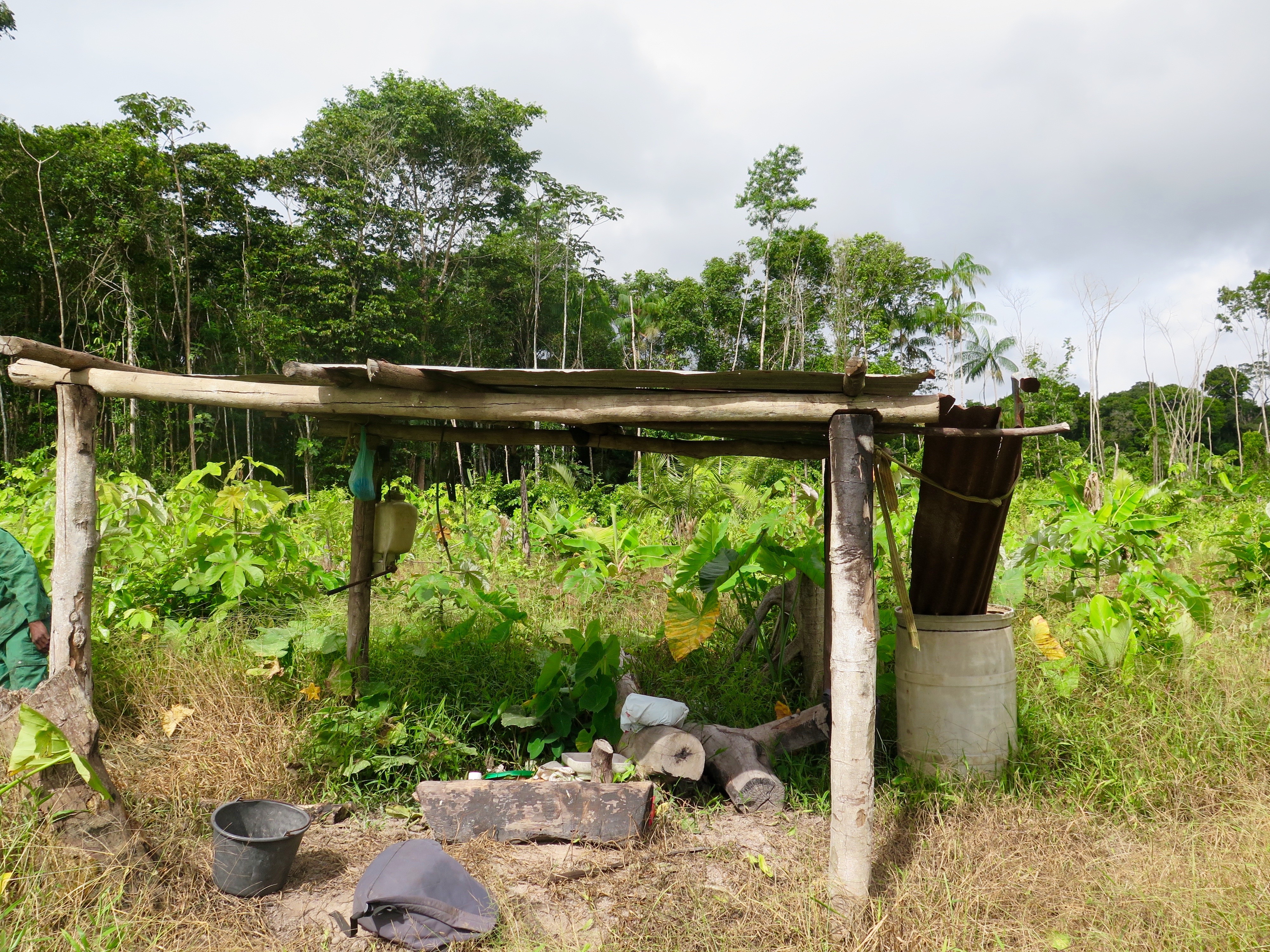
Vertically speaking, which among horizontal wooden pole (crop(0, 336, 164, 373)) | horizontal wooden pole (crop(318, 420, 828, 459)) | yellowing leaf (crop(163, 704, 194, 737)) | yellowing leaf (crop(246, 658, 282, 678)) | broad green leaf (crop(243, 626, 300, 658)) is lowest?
yellowing leaf (crop(163, 704, 194, 737))

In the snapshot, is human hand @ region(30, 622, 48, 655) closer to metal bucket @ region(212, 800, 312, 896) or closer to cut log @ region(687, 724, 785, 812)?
metal bucket @ region(212, 800, 312, 896)

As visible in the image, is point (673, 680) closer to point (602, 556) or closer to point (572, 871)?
point (572, 871)

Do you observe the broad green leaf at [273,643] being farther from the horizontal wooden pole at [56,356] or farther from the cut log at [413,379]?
the cut log at [413,379]

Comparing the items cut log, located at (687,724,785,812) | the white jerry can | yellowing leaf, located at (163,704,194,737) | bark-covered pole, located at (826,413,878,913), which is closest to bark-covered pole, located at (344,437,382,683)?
the white jerry can

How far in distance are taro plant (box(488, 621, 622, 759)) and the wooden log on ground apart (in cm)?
54

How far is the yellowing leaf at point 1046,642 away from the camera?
14.8 feet

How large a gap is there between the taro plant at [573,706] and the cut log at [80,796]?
1.61m

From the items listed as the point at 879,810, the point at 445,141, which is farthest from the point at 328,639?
the point at 445,141

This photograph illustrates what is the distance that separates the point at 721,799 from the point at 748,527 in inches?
108

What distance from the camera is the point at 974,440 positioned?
11.2 feet

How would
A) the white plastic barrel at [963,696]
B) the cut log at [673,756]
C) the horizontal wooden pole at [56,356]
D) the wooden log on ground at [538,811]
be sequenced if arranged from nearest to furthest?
the horizontal wooden pole at [56,356]
the wooden log on ground at [538,811]
the white plastic barrel at [963,696]
the cut log at [673,756]

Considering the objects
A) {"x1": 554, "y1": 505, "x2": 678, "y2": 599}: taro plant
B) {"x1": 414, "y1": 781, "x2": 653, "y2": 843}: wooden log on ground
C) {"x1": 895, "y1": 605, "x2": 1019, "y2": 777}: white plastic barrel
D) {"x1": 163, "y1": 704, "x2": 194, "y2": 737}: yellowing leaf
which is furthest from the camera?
{"x1": 554, "y1": 505, "x2": 678, "y2": 599}: taro plant

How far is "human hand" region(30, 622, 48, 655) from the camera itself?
10.3 feet

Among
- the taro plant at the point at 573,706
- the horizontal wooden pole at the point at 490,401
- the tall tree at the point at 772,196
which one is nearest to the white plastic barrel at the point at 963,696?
the horizontal wooden pole at the point at 490,401
